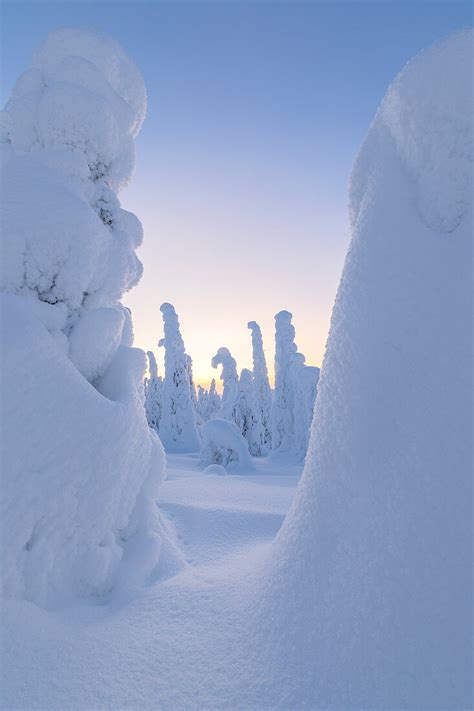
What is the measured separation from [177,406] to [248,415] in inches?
194

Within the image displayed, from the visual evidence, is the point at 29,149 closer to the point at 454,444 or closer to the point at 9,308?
the point at 9,308

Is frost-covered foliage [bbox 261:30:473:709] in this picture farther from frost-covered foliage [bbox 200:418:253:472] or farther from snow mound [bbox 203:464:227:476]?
frost-covered foliage [bbox 200:418:253:472]

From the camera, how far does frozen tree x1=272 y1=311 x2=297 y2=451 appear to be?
2600 centimetres

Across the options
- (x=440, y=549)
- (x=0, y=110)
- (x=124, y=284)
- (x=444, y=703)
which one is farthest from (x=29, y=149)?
(x=444, y=703)

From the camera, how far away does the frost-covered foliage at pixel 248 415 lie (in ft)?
82.6

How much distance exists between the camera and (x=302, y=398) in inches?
905

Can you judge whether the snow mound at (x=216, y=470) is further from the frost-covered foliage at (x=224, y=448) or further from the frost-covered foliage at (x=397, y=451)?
the frost-covered foliage at (x=397, y=451)

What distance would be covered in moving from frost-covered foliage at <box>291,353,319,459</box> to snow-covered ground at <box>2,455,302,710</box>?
1834 cm

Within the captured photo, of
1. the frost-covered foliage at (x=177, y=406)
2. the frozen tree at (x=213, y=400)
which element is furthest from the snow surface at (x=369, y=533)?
the frozen tree at (x=213, y=400)

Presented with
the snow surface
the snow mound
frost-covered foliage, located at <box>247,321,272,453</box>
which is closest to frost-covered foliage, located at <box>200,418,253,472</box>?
the snow mound

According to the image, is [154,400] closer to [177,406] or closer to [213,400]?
[177,406]

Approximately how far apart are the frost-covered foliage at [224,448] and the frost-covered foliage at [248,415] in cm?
1032

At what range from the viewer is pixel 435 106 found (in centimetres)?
175

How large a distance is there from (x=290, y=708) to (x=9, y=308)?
265cm
